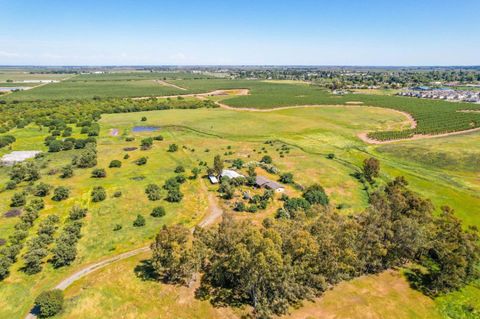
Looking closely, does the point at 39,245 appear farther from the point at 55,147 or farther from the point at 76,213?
the point at 55,147

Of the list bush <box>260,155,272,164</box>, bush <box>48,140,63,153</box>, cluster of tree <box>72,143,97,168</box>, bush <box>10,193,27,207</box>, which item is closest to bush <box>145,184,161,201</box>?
bush <box>10,193,27,207</box>

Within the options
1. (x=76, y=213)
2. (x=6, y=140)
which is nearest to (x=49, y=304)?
(x=76, y=213)

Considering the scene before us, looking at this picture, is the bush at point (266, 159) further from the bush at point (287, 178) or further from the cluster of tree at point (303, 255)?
the cluster of tree at point (303, 255)

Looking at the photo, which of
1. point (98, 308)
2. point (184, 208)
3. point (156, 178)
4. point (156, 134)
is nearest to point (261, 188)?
point (184, 208)

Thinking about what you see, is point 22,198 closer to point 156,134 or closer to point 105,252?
point 105,252

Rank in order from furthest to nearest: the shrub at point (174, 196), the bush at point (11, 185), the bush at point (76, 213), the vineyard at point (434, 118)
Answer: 1. the vineyard at point (434, 118)
2. the bush at point (11, 185)
3. the shrub at point (174, 196)
4. the bush at point (76, 213)

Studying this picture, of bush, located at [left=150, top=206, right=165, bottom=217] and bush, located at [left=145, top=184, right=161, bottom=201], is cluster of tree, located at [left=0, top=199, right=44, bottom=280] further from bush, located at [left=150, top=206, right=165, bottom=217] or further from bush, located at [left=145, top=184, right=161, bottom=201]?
bush, located at [left=150, top=206, right=165, bottom=217]

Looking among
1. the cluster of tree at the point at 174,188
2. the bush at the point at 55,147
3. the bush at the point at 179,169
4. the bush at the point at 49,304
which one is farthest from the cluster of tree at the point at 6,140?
the bush at the point at 49,304
